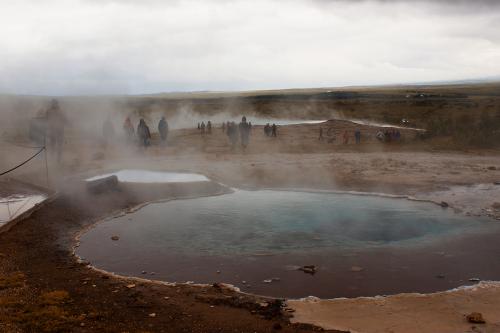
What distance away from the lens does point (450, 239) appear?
921 centimetres

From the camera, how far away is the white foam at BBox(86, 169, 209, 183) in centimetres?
1460

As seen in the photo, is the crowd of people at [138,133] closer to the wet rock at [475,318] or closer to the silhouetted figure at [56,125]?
the silhouetted figure at [56,125]

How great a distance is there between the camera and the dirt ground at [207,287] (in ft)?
18.8

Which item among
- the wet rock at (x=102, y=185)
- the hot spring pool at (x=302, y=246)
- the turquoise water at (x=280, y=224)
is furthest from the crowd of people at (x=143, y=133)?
the hot spring pool at (x=302, y=246)

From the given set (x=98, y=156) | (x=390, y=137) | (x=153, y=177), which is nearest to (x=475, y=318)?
(x=153, y=177)

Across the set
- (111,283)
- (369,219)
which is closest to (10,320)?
(111,283)

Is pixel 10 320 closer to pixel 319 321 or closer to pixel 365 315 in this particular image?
pixel 319 321

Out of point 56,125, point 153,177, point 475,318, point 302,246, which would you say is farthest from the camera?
point 56,125

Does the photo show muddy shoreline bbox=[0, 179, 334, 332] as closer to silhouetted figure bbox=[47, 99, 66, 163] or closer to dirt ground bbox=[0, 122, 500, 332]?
dirt ground bbox=[0, 122, 500, 332]

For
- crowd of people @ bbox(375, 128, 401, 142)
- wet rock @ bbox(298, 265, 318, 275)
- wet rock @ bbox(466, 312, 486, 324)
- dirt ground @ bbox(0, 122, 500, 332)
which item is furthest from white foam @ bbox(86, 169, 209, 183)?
crowd of people @ bbox(375, 128, 401, 142)

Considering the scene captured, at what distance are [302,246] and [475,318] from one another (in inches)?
137

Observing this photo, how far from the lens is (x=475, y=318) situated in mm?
5746

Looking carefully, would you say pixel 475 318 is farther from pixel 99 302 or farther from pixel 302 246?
pixel 99 302

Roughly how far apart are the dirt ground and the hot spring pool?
23.1 inches
